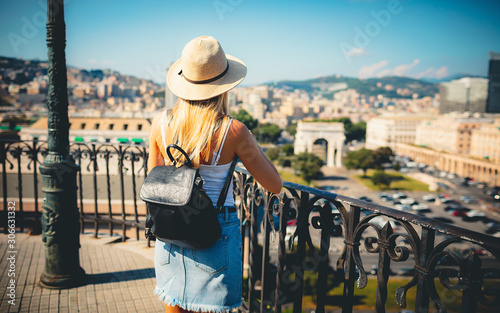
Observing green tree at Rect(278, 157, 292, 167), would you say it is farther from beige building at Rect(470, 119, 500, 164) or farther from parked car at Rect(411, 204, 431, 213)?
beige building at Rect(470, 119, 500, 164)

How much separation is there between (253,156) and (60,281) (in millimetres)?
2454

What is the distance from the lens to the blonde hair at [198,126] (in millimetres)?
1480

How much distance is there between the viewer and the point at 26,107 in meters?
10.4

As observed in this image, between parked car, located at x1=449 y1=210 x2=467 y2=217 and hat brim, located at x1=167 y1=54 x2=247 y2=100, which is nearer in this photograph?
hat brim, located at x1=167 y1=54 x2=247 y2=100

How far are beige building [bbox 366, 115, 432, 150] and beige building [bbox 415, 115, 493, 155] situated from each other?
7.88 meters

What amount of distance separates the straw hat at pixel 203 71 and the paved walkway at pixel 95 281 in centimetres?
206

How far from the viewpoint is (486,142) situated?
246 ft

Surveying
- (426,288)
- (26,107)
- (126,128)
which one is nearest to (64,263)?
(426,288)

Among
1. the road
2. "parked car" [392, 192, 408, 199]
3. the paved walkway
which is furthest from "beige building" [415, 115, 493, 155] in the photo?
the paved walkway

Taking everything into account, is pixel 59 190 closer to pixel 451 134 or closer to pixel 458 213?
pixel 458 213

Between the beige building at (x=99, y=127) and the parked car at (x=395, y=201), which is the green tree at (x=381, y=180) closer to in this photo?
the parked car at (x=395, y=201)

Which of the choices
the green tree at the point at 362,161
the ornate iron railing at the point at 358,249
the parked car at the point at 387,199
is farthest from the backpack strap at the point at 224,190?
the green tree at the point at 362,161

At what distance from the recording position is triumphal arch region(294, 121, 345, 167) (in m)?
72.4

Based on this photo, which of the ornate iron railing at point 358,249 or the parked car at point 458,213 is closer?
the ornate iron railing at point 358,249
